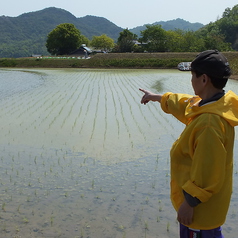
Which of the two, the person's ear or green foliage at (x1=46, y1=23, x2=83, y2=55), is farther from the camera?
green foliage at (x1=46, y1=23, x2=83, y2=55)

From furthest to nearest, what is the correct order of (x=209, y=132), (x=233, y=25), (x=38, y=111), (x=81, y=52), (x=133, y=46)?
(x=233, y=25), (x=81, y=52), (x=133, y=46), (x=38, y=111), (x=209, y=132)

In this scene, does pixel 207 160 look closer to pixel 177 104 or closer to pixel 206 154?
pixel 206 154

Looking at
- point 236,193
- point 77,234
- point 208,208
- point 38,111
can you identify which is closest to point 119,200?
point 77,234

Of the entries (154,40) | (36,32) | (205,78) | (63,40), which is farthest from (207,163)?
(36,32)

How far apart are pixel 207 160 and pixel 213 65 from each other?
1.30 feet

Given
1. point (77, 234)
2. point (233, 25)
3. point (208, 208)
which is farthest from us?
point (233, 25)

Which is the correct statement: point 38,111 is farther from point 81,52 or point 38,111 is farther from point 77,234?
point 81,52

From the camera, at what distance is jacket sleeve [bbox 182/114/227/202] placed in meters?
1.32

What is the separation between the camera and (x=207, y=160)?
134 cm

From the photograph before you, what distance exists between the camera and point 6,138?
5.86 metres

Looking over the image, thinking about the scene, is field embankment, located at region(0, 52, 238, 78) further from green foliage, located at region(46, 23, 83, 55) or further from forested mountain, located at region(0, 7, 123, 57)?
forested mountain, located at region(0, 7, 123, 57)

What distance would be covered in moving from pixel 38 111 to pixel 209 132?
7.67m

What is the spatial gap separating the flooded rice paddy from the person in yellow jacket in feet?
4.47

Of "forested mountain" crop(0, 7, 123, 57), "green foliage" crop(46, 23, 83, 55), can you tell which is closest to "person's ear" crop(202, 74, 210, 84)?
"green foliage" crop(46, 23, 83, 55)
